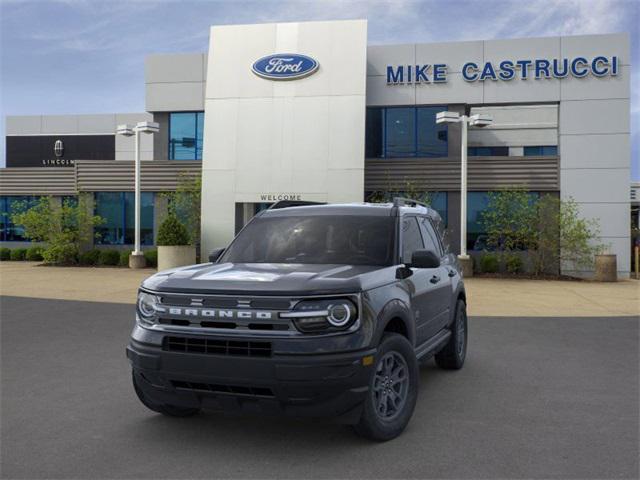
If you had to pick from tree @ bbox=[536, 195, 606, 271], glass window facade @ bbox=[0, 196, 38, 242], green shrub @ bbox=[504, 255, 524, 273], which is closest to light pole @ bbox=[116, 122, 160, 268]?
glass window facade @ bbox=[0, 196, 38, 242]

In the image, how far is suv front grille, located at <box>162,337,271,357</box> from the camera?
4035mm

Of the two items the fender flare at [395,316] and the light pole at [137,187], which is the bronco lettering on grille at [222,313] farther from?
the light pole at [137,187]

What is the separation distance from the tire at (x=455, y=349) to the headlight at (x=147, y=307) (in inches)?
142

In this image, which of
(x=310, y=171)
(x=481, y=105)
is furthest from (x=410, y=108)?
(x=310, y=171)

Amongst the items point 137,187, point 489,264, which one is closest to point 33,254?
point 137,187

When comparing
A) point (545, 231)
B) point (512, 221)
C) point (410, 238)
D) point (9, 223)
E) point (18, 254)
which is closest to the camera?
point (410, 238)

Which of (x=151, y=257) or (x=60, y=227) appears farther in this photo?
(x=60, y=227)

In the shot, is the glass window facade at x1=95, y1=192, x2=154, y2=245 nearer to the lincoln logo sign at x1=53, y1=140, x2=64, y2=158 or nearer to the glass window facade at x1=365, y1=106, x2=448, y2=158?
the glass window facade at x1=365, y1=106, x2=448, y2=158

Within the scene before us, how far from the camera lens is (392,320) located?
4738 mm

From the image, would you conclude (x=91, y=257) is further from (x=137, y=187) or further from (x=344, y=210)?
(x=344, y=210)

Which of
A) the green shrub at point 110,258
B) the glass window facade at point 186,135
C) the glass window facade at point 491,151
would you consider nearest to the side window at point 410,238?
the green shrub at point 110,258

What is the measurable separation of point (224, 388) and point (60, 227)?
2320 centimetres

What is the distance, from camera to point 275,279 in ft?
14.0

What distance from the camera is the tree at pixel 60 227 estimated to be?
2436 cm
